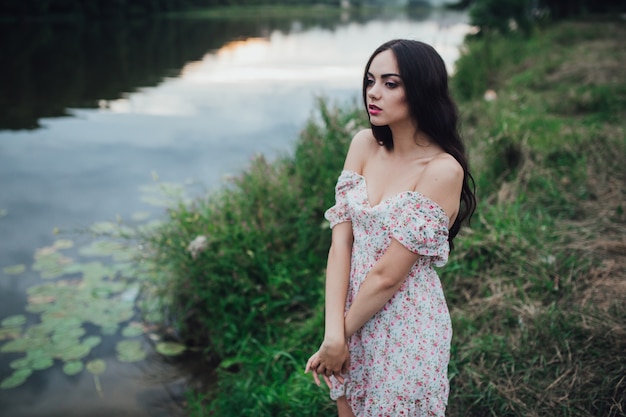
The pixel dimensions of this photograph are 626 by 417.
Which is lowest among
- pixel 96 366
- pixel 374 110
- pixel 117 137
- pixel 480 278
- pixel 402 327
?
pixel 96 366

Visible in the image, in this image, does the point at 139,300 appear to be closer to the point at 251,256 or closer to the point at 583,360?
the point at 251,256

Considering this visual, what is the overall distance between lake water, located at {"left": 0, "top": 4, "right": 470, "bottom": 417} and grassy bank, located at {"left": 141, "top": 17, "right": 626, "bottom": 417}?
52 cm

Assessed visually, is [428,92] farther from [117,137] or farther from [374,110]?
[117,137]

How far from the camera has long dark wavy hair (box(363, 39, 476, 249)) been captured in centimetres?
140

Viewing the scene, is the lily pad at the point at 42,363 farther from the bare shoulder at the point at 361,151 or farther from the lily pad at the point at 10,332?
the bare shoulder at the point at 361,151

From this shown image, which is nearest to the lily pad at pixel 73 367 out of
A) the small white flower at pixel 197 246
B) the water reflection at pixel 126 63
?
the small white flower at pixel 197 246

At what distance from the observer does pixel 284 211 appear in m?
3.54

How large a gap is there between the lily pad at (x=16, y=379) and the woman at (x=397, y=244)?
232 cm

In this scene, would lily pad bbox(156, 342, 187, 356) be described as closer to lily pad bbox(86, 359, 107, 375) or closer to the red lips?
lily pad bbox(86, 359, 107, 375)

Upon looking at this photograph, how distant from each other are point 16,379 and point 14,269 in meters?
1.39

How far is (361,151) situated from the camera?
162cm

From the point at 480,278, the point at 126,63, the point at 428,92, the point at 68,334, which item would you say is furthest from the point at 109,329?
the point at 126,63

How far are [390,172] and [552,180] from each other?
2703 mm

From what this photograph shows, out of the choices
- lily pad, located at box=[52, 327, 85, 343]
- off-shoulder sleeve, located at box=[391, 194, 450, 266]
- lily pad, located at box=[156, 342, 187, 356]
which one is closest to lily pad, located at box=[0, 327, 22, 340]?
lily pad, located at box=[52, 327, 85, 343]
